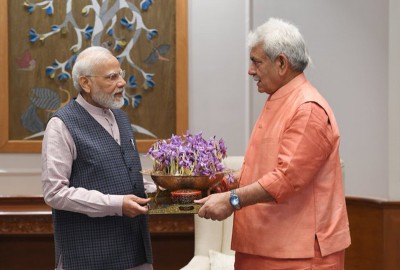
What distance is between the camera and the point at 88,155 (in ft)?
8.63

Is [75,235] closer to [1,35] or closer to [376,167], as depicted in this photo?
[1,35]

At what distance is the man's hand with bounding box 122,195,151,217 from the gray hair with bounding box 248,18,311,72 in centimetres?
72

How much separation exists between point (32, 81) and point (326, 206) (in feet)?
9.05

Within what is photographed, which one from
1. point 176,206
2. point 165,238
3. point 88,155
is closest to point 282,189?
point 176,206

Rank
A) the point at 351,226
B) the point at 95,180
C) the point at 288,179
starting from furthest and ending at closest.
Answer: the point at 351,226 → the point at 95,180 → the point at 288,179

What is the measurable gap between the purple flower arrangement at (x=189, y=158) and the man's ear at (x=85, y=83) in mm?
390

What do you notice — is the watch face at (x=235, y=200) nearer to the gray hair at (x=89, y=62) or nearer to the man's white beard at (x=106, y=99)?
the man's white beard at (x=106, y=99)

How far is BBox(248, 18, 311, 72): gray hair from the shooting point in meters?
2.33

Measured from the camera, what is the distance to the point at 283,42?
7.64 ft

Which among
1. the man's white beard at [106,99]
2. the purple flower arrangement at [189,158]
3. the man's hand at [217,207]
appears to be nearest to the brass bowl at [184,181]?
the purple flower arrangement at [189,158]

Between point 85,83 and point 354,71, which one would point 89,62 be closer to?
point 85,83

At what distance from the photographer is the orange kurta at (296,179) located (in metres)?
2.25

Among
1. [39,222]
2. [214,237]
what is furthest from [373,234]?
[39,222]

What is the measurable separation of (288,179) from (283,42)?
0.47 meters
